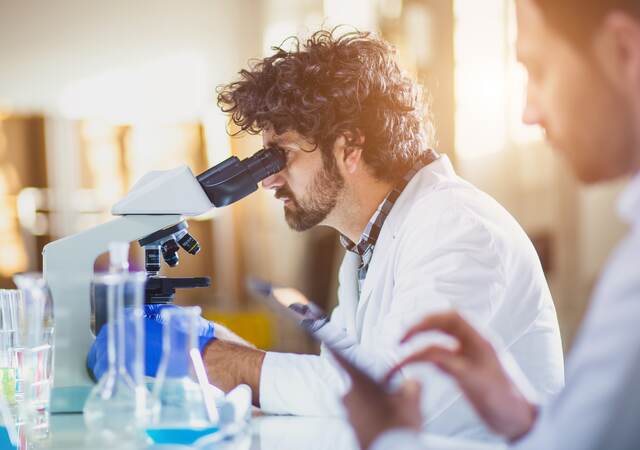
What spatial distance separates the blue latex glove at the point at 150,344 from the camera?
3.87 feet

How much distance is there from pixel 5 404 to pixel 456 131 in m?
4.44

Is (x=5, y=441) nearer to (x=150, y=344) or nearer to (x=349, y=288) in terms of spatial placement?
(x=150, y=344)

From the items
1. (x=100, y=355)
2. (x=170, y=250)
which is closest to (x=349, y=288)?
(x=170, y=250)

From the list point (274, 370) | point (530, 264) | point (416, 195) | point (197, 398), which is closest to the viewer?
point (197, 398)

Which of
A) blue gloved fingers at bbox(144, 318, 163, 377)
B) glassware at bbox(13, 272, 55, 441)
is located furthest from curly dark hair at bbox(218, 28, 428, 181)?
glassware at bbox(13, 272, 55, 441)

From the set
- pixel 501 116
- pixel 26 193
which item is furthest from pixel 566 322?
pixel 26 193

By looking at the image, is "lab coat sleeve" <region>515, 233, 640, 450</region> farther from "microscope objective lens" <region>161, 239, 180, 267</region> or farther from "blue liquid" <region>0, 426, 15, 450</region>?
"microscope objective lens" <region>161, 239, 180, 267</region>

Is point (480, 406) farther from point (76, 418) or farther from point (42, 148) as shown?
point (42, 148)

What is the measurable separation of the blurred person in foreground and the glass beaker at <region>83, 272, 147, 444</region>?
396 mm

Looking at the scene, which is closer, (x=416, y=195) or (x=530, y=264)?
(x=530, y=264)

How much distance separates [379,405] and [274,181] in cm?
121

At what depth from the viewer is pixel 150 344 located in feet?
4.84

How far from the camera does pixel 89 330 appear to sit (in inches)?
62.7

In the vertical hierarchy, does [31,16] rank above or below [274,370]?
above
